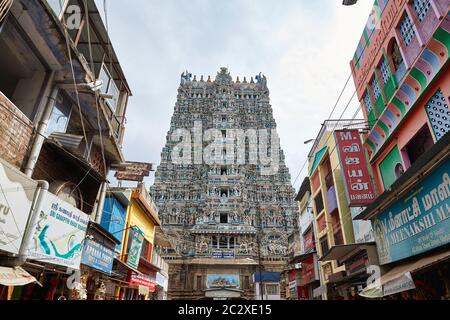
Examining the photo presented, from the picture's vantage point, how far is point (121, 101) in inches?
486

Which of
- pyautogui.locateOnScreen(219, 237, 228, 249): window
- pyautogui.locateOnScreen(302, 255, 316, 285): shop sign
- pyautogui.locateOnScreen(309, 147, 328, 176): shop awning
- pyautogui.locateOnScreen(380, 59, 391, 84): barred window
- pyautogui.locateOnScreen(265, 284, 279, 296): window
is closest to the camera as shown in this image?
pyautogui.locateOnScreen(380, 59, 391, 84): barred window

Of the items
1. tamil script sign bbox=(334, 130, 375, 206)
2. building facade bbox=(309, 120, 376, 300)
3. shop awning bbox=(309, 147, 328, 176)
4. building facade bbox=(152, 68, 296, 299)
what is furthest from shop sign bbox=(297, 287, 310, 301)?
tamil script sign bbox=(334, 130, 375, 206)

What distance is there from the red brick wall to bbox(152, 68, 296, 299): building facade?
27320 mm

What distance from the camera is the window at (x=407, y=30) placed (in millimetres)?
8905

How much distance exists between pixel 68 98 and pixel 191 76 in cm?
5674

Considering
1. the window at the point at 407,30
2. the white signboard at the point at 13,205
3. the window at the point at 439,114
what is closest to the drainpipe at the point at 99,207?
the white signboard at the point at 13,205

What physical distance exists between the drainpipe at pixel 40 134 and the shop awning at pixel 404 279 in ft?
31.8

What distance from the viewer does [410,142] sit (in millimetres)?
9109

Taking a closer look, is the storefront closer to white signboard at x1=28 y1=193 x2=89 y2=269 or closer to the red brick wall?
white signboard at x1=28 y1=193 x2=89 y2=269

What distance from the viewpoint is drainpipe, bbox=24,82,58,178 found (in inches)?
265
